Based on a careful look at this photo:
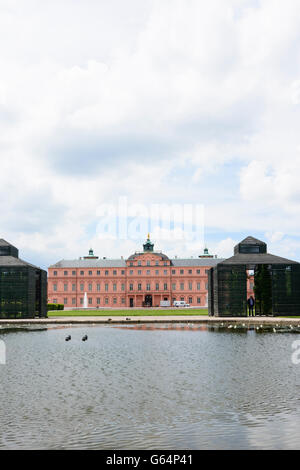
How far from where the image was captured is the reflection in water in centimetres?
1147

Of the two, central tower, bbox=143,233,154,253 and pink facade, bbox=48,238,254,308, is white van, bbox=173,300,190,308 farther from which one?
central tower, bbox=143,233,154,253

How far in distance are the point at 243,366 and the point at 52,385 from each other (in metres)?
8.44

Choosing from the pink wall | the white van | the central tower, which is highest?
the central tower

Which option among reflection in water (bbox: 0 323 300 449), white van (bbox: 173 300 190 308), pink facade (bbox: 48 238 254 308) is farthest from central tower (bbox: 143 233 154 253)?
reflection in water (bbox: 0 323 300 449)

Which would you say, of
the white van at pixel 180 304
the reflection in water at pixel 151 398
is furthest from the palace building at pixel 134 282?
the reflection in water at pixel 151 398

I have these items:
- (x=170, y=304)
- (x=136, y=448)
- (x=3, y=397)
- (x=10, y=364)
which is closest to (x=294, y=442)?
(x=136, y=448)

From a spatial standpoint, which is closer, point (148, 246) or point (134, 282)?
point (134, 282)

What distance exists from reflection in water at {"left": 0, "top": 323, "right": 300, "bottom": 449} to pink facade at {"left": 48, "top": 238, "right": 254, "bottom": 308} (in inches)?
4384

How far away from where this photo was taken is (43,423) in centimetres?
1287

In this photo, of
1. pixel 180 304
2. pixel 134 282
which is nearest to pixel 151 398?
pixel 180 304

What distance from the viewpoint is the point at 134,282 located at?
141 metres

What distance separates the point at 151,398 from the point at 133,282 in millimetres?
125560

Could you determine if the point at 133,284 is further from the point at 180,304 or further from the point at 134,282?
the point at 180,304
